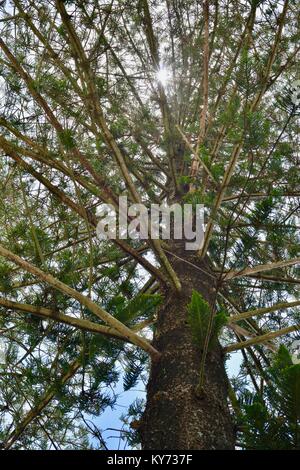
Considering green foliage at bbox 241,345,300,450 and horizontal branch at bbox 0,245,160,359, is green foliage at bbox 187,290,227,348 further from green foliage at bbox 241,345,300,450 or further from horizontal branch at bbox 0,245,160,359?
green foliage at bbox 241,345,300,450

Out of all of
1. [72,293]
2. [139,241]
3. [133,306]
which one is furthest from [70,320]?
[139,241]

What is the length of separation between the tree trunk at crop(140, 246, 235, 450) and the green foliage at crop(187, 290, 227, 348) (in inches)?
7.1

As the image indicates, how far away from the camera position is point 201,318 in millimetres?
1414

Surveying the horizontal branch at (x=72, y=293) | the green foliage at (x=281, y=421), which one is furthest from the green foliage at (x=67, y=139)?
the green foliage at (x=281, y=421)

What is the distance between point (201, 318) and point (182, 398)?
12.6 inches

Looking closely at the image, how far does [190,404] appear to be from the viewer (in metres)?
1.50

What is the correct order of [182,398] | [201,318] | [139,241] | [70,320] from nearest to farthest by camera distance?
[201,318] < [182,398] < [70,320] < [139,241]

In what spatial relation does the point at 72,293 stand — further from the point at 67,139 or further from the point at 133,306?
the point at 67,139

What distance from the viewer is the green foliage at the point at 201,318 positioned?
138 cm

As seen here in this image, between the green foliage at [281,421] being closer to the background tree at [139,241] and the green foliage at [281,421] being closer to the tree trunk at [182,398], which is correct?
the background tree at [139,241]

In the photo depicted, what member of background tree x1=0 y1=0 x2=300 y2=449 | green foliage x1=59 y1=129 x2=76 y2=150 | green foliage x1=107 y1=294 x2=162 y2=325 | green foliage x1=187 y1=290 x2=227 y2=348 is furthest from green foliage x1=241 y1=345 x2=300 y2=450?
green foliage x1=59 y1=129 x2=76 y2=150

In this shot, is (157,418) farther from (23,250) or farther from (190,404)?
(23,250)

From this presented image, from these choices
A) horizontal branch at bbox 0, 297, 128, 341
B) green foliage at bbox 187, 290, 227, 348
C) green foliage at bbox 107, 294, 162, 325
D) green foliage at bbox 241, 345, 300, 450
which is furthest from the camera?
horizontal branch at bbox 0, 297, 128, 341

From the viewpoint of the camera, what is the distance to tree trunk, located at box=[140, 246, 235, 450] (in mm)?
1419
